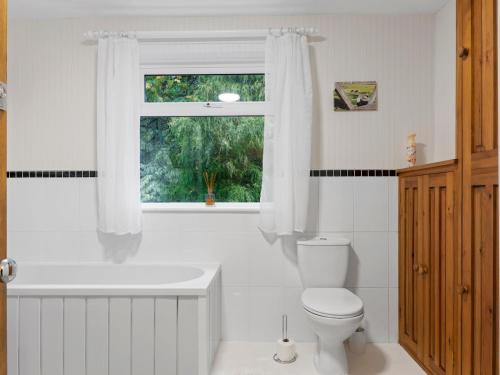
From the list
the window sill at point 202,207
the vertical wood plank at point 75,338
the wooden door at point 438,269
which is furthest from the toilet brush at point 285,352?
the vertical wood plank at point 75,338

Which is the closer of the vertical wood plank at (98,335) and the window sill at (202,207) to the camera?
the vertical wood plank at (98,335)

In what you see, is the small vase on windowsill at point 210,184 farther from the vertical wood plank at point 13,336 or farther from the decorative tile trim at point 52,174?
the vertical wood plank at point 13,336

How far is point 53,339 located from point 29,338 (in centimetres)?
13

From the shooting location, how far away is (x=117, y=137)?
2395 mm

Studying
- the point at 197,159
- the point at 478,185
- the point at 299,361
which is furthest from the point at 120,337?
the point at 478,185

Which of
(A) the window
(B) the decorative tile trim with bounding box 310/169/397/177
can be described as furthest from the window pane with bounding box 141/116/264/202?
(B) the decorative tile trim with bounding box 310/169/397/177

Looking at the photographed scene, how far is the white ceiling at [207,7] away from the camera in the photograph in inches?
90.6

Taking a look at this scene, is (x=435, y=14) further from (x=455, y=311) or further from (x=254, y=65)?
(x=455, y=311)

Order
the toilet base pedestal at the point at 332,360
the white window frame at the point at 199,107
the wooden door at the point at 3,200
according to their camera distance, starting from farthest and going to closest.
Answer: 1. the white window frame at the point at 199,107
2. the toilet base pedestal at the point at 332,360
3. the wooden door at the point at 3,200

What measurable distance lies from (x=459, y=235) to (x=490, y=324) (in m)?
0.42

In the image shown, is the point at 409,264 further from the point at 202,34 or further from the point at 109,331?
the point at 202,34

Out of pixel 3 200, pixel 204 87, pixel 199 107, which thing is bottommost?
pixel 3 200

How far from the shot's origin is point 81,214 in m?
2.54

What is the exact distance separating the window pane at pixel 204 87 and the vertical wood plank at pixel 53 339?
1.57m
